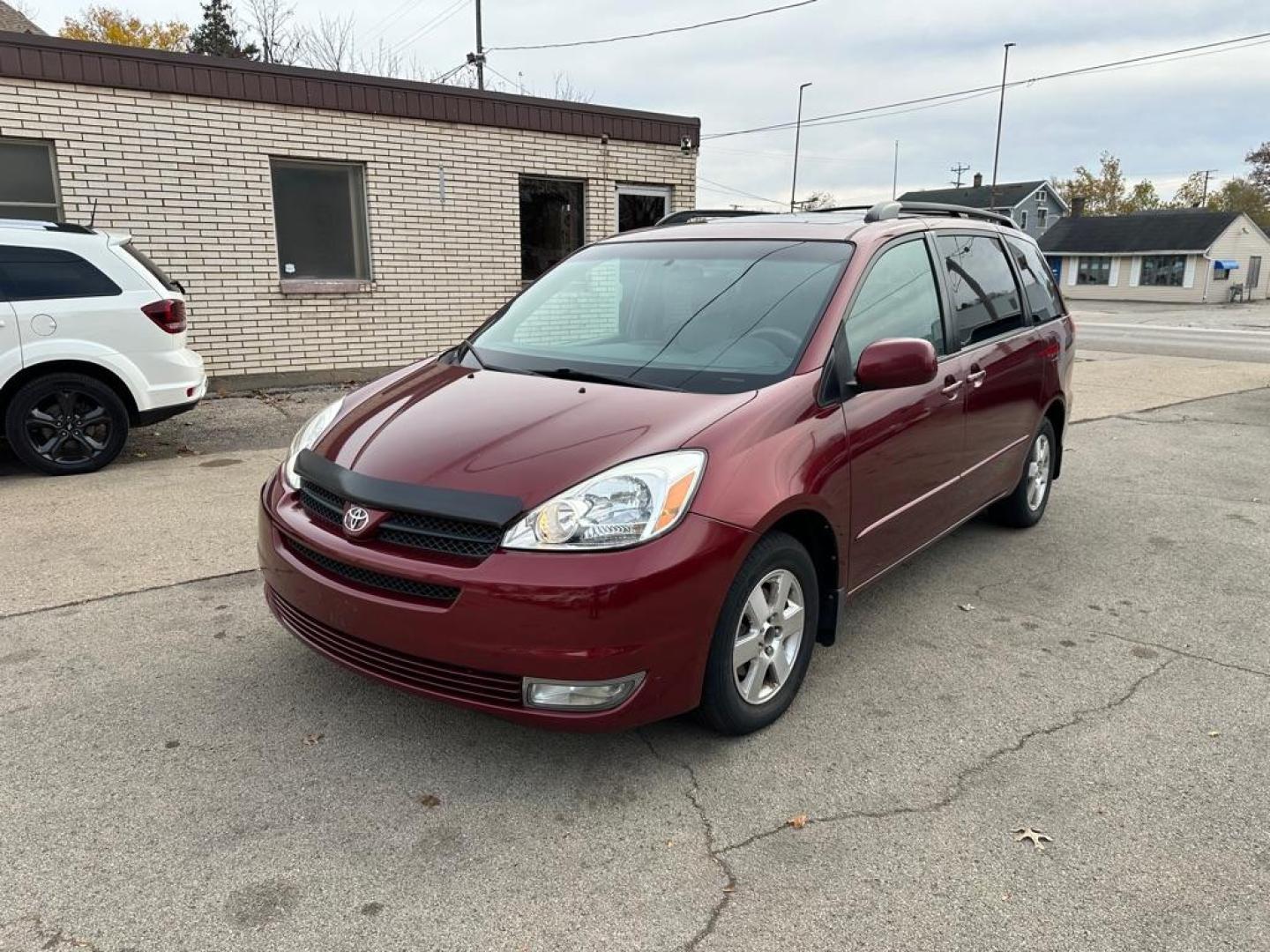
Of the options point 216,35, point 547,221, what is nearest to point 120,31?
point 216,35

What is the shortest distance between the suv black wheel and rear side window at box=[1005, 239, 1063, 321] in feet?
20.3

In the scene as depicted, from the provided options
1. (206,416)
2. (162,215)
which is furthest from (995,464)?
(162,215)

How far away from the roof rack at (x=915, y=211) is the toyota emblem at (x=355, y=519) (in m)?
2.61

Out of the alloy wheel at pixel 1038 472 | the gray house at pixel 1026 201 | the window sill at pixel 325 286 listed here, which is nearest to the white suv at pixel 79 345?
the window sill at pixel 325 286

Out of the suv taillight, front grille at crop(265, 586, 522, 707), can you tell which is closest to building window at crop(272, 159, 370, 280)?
the suv taillight

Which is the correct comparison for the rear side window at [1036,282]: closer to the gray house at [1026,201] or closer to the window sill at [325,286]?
the window sill at [325,286]

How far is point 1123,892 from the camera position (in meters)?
2.43

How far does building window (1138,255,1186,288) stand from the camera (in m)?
51.3

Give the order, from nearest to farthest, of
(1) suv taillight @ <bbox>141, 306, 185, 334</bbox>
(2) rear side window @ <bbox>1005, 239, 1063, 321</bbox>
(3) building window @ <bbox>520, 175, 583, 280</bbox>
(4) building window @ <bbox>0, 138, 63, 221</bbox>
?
(2) rear side window @ <bbox>1005, 239, 1063, 321</bbox>
(1) suv taillight @ <bbox>141, 306, 185, 334</bbox>
(4) building window @ <bbox>0, 138, 63, 221</bbox>
(3) building window @ <bbox>520, 175, 583, 280</bbox>

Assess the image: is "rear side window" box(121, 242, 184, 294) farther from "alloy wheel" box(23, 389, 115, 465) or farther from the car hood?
the car hood

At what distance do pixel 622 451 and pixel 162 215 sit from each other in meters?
8.33

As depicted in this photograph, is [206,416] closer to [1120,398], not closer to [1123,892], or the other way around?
[1123,892]

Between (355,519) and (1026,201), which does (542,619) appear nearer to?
(355,519)

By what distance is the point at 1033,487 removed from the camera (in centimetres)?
558
